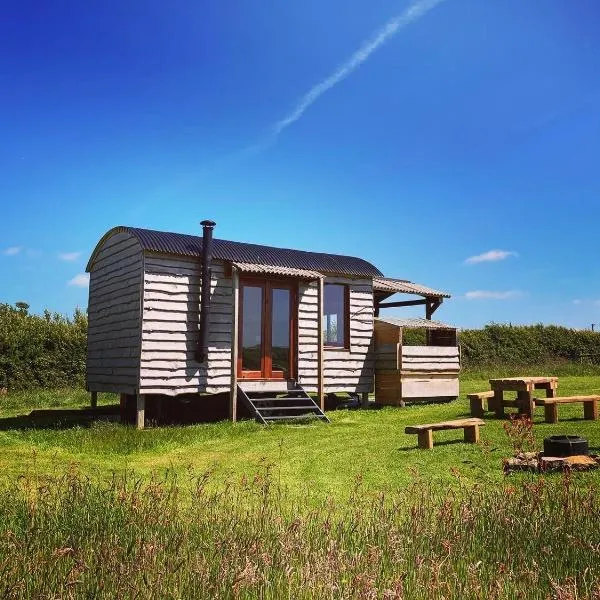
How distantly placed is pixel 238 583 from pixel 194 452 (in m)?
7.37

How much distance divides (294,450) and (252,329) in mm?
5490

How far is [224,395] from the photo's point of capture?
16219mm

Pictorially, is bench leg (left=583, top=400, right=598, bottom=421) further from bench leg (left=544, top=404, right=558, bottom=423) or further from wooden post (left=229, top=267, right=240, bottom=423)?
wooden post (left=229, top=267, right=240, bottom=423)

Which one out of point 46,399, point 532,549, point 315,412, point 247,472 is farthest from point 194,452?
point 46,399

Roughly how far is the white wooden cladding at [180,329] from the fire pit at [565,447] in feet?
28.6

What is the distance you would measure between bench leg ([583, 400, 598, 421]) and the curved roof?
7460mm

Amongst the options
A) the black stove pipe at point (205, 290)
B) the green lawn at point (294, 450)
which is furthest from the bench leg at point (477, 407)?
the black stove pipe at point (205, 290)

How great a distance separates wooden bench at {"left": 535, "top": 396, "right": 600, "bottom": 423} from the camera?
11.4 m

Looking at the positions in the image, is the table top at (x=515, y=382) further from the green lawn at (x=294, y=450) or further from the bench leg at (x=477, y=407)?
the green lawn at (x=294, y=450)

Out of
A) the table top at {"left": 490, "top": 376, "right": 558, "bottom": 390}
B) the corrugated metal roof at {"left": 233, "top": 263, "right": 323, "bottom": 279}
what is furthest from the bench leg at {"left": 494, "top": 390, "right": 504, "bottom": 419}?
the corrugated metal roof at {"left": 233, "top": 263, "right": 323, "bottom": 279}

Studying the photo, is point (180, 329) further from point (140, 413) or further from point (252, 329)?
point (140, 413)

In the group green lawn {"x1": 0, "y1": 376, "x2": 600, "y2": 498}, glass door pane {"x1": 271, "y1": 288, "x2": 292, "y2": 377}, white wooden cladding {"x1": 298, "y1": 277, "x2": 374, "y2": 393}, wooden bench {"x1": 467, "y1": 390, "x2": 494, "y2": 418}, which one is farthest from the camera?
white wooden cladding {"x1": 298, "y1": 277, "x2": 374, "y2": 393}

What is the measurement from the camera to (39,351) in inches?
808

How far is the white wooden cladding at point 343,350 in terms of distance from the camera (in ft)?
53.6
